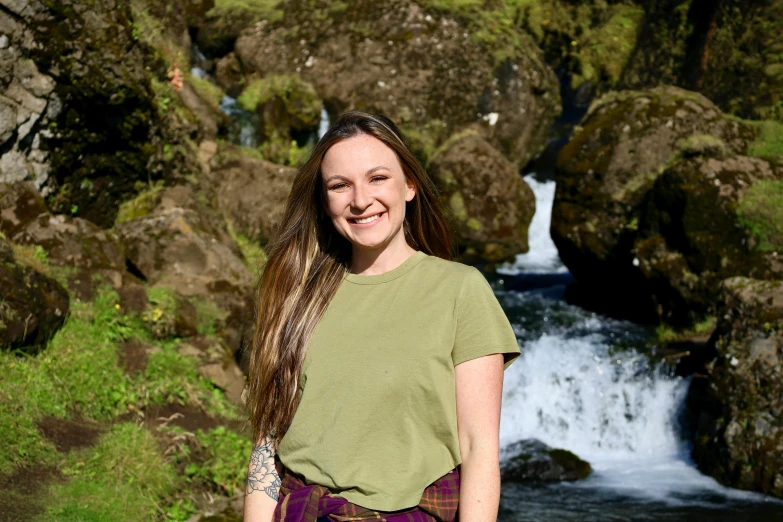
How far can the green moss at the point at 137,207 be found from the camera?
9.82m

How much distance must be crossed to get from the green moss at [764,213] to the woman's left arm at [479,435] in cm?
972

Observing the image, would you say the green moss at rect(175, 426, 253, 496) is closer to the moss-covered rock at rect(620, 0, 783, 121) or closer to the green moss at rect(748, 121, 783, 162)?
the green moss at rect(748, 121, 783, 162)

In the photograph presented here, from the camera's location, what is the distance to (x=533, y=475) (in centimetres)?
916

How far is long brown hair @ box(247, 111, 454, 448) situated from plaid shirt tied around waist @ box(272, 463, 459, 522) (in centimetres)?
33

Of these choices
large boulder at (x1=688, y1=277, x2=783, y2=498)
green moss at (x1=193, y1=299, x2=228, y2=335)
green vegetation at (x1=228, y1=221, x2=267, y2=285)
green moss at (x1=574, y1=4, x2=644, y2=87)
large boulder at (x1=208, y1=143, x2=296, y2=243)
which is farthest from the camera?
green moss at (x1=574, y1=4, x2=644, y2=87)

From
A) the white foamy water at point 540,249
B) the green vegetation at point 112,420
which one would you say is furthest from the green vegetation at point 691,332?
the green vegetation at point 112,420

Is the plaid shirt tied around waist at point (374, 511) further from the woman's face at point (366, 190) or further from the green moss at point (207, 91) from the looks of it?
the green moss at point (207, 91)

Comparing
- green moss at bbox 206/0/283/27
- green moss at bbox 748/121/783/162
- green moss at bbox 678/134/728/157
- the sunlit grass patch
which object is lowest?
the sunlit grass patch

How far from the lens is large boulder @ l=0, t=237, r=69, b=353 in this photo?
6238 mm

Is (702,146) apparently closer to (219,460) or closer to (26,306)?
(219,460)

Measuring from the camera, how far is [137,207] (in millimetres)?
9898

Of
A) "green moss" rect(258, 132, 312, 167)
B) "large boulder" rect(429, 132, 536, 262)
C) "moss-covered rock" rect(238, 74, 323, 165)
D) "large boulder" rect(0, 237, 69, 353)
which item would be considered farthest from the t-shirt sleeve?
"large boulder" rect(429, 132, 536, 262)

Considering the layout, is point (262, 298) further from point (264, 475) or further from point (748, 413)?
point (748, 413)

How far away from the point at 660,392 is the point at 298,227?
8400 mm
